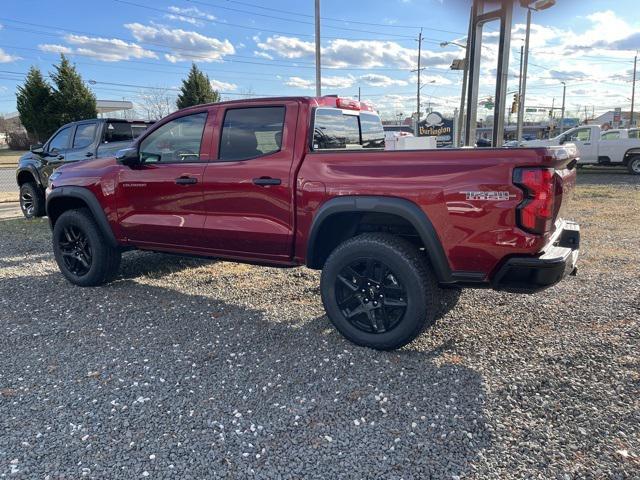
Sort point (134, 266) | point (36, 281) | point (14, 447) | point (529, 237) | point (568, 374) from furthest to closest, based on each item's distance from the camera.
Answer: point (134, 266) < point (36, 281) < point (568, 374) < point (529, 237) < point (14, 447)

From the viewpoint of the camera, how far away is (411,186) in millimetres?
3135

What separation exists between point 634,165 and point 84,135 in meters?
18.3

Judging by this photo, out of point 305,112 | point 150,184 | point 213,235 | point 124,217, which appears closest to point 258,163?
point 305,112

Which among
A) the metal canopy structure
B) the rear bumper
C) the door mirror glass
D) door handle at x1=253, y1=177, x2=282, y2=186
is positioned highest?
the metal canopy structure

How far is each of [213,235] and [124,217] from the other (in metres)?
1.13

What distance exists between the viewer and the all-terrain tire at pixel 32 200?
373 inches

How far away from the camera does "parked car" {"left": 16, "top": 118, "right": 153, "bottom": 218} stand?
8352 mm

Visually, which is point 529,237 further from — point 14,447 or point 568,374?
point 14,447

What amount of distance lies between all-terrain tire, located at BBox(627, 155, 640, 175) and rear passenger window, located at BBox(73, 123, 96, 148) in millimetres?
18143

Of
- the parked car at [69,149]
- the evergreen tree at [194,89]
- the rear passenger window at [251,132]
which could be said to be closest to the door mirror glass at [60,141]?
the parked car at [69,149]

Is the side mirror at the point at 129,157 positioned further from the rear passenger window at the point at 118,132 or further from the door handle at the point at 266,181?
the rear passenger window at the point at 118,132

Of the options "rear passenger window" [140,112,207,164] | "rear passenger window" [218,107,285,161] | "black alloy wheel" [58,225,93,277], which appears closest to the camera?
"rear passenger window" [218,107,285,161]

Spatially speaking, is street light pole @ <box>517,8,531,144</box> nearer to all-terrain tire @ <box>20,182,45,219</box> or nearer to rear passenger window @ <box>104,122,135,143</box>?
rear passenger window @ <box>104,122,135,143</box>

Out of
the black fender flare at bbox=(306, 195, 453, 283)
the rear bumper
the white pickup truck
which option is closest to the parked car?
the black fender flare at bbox=(306, 195, 453, 283)
